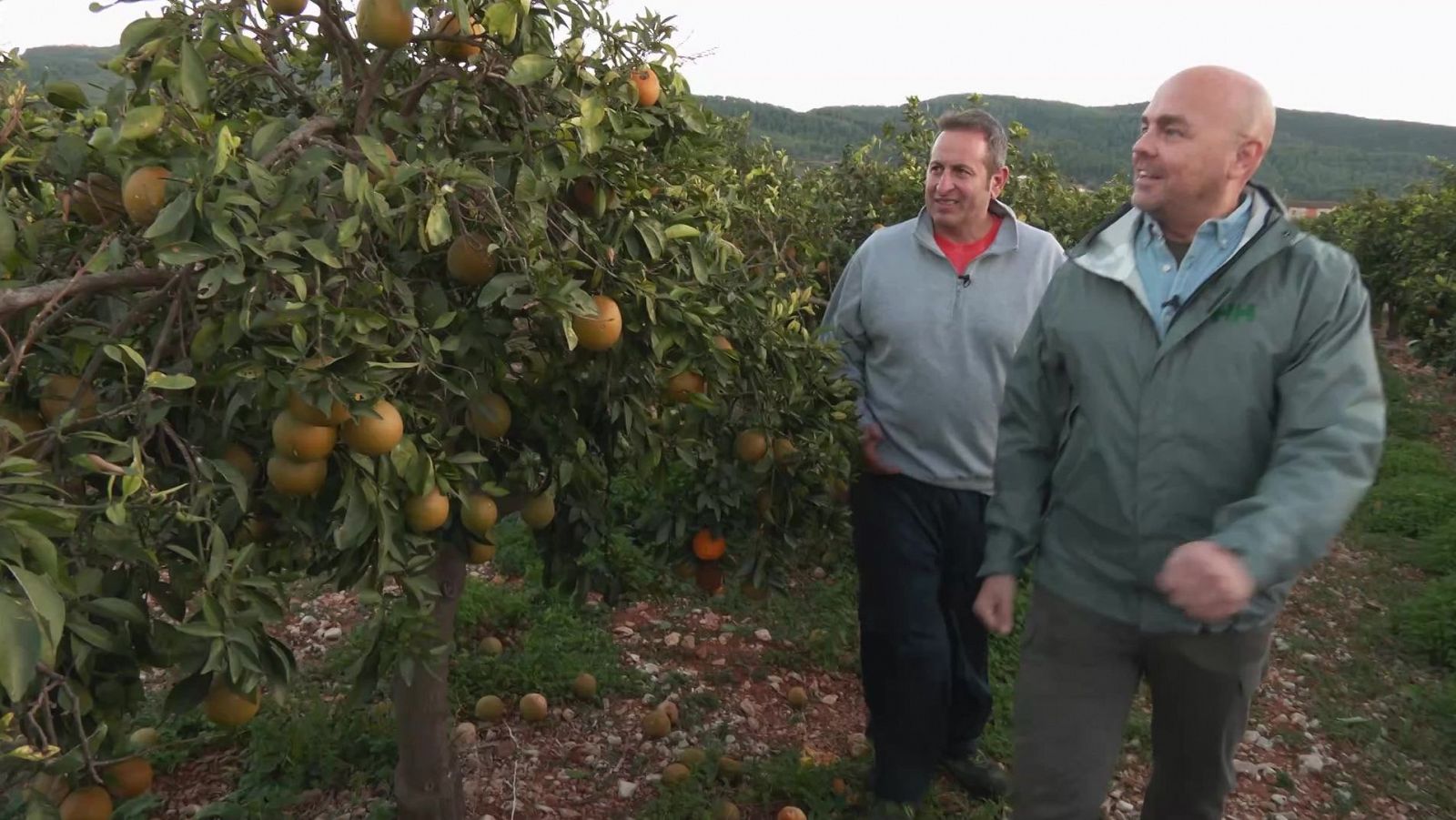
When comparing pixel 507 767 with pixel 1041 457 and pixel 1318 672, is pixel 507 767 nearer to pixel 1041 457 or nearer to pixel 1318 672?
pixel 1041 457

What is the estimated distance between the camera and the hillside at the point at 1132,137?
34.7 m

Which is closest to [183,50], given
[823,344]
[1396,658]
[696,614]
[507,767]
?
[823,344]

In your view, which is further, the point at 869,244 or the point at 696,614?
the point at 696,614

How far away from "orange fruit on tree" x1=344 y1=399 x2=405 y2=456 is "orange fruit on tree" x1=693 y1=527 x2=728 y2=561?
1.18 meters

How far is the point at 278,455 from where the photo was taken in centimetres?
155

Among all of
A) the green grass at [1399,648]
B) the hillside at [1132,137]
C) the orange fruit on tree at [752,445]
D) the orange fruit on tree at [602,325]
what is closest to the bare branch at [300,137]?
the orange fruit on tree at [602,325]

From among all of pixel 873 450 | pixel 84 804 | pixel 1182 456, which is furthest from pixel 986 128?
pixel 84 804

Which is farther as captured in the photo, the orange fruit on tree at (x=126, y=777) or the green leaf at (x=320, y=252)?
the orange fruit on tree at (x=126, y=777)

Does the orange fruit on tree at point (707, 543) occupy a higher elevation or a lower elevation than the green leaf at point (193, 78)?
lower

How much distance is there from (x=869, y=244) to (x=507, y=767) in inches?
74.1

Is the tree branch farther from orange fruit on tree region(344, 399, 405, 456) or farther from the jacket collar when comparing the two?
the jacket collar

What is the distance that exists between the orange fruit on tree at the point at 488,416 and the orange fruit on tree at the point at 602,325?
203mm

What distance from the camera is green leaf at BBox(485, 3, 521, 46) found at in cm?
163

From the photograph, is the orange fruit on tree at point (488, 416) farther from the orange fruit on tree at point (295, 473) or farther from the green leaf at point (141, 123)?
the green leaf at point (141, 123)
